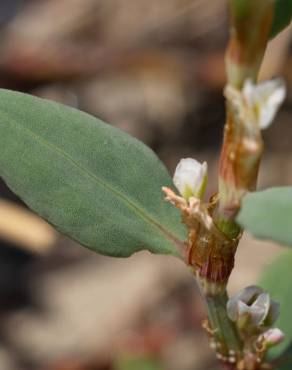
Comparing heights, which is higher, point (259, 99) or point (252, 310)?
point (259, 99)

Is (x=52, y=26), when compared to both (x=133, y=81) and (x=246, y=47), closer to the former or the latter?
(x=133, y=81)

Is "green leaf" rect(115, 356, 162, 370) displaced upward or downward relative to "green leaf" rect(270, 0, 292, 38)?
upward

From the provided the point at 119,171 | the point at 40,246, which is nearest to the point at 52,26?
the point at 40,246

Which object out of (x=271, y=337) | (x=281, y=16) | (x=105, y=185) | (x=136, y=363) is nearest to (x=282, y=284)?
(x=271, y=337)

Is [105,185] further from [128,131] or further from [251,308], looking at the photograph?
[128,131]

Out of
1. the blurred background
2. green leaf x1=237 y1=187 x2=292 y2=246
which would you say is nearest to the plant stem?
green leaf x1=237 y1=187 x2=292 y2=246

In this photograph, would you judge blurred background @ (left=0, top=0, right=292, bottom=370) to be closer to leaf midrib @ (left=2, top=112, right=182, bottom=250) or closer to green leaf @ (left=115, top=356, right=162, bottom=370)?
green leaf @ (left=115, top=356, right=162, bottom=370)

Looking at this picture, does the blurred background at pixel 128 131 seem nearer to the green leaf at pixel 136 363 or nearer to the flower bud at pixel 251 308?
the green leaf at pixel 136 363
